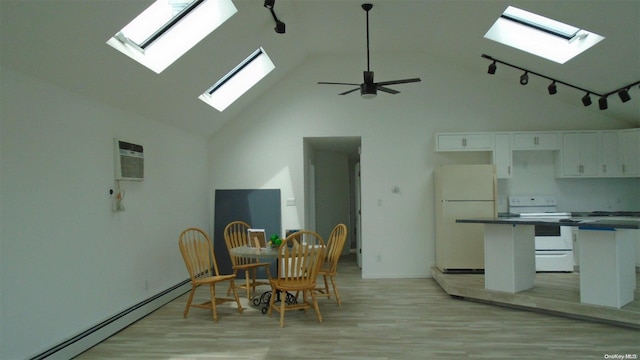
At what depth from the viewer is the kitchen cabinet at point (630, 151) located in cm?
603

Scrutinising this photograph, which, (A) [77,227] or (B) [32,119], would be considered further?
(A) [77,227]

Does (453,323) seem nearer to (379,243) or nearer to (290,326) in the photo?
(290,326)

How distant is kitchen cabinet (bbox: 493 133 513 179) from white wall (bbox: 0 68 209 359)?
4.79 m

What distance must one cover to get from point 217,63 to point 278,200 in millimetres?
2514

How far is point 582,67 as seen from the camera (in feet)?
16.5

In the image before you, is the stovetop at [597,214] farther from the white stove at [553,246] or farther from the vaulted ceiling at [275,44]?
the vaulted ceiling at [275,44]

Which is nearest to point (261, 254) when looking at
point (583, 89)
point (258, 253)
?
point (258, 253)

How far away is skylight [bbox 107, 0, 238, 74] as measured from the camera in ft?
13.0

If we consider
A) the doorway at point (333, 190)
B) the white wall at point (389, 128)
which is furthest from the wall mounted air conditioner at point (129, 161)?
the doorway at point (333, 190)

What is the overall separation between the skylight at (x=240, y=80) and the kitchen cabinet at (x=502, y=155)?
357 centimetres

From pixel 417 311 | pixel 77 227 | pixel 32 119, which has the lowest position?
pixel 417 311

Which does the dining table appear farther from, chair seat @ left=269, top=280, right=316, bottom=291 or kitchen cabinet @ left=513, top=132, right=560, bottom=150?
kitchen cabinet @ left=513, top=132, right=560, bottom=150

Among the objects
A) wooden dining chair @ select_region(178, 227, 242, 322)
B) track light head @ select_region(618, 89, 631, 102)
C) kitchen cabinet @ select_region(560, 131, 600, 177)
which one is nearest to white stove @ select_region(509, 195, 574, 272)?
kitchen cabinet @ select_region(560, 131, 600, 177)

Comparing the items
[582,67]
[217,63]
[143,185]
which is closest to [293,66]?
[217,63]
